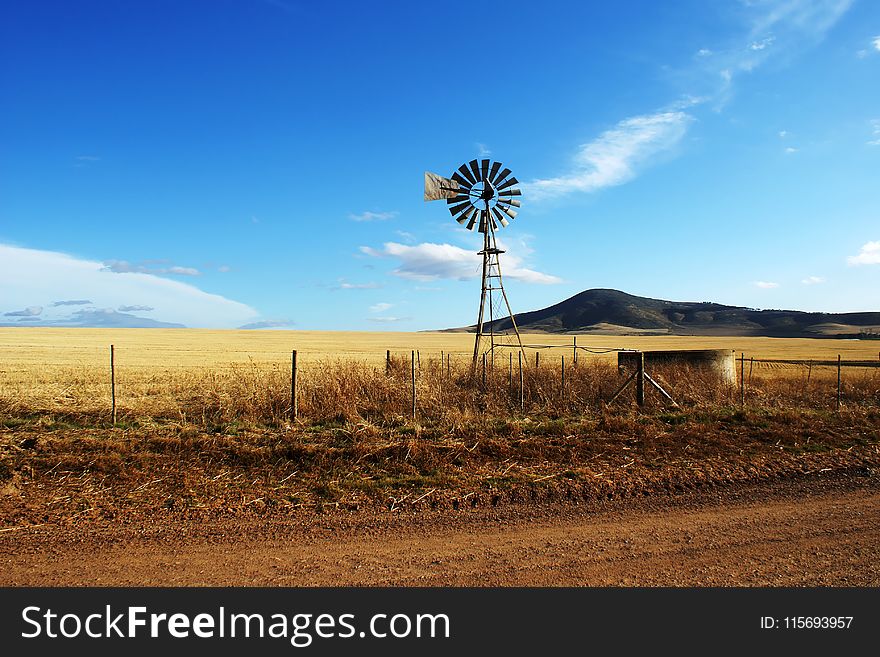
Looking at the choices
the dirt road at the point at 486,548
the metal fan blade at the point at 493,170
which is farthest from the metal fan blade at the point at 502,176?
the dirt road at the point at 486,548

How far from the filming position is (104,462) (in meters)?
9.36

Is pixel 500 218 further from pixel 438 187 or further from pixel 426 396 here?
pixel 426 396

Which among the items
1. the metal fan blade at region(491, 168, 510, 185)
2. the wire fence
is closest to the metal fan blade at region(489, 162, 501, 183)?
the metal fan blade at region(491, 168, 510, 185)

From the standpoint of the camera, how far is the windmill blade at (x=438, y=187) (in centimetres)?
2242

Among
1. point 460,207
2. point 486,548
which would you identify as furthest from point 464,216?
point 486,548

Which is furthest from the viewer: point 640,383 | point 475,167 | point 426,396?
point 475,167

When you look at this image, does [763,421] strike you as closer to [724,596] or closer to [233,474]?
[724,596]

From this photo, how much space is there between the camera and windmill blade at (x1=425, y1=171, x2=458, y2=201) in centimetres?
2242

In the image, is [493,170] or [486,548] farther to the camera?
[493,170]

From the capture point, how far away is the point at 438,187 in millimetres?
22656

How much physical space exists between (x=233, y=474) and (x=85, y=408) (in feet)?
22.2

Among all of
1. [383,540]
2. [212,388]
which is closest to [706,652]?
[383,540]

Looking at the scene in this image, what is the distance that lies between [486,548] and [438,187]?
1831cm

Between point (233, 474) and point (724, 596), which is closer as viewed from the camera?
point (724, 596)
